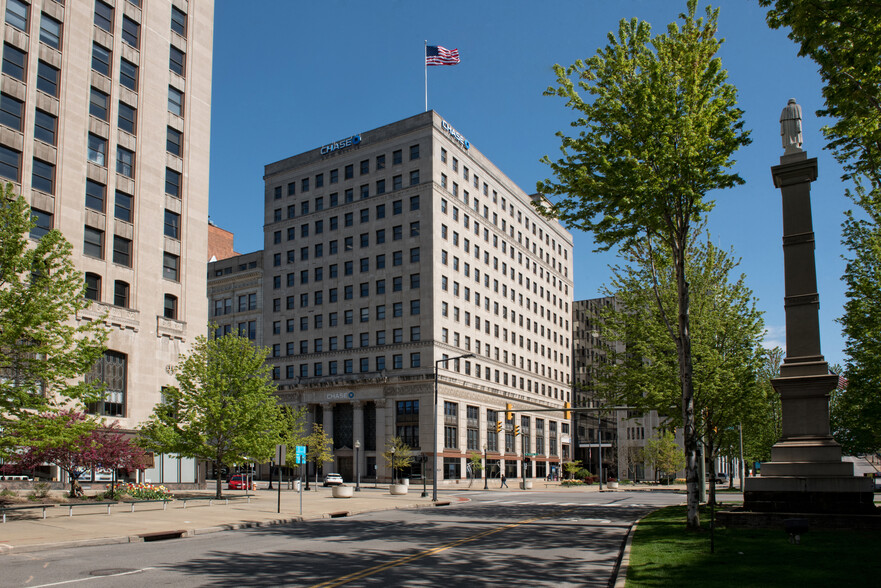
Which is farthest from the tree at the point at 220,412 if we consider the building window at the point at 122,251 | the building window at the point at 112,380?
the building window at the point at 122,251

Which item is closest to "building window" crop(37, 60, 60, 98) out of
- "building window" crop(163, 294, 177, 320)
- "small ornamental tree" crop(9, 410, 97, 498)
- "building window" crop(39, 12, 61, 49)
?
"building window" crop(39, 12, 61, 49)

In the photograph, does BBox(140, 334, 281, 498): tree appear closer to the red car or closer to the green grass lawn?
the red car

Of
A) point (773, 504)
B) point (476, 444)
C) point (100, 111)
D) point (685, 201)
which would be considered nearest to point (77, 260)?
point (100, 111)

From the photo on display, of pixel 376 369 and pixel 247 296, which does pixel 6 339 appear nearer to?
pixel 376 369

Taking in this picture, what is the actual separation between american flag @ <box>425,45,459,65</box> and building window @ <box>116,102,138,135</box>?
32275 mm

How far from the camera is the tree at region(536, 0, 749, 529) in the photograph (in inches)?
768

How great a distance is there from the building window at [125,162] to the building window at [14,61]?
6.67 m

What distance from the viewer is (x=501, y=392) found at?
3445 inches

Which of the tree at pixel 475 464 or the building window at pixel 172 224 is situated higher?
the building window at pixel 172 224

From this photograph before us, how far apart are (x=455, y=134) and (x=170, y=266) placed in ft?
149

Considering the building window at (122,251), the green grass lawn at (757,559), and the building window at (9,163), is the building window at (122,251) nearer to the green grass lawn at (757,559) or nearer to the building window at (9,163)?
the building window at (9,163)

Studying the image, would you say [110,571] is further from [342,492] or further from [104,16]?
[104,16]

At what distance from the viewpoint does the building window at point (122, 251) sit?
42.9 metres

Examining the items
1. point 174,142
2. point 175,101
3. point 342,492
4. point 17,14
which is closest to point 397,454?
point 342,492
